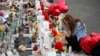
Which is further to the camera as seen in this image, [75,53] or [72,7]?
[72,7]

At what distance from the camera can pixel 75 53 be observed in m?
3.00

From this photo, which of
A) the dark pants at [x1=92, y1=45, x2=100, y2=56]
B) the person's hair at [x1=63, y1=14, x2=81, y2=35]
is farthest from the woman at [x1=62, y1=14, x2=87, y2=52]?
the dark pants at [x1=92, y1=45, x2=100, y2=56]

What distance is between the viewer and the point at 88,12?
28.8ft

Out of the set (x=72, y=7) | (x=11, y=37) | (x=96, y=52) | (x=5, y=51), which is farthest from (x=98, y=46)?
(x=72, y=7)

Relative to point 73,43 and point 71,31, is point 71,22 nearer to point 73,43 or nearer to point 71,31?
point 71,31

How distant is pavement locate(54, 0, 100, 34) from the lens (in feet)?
25.6

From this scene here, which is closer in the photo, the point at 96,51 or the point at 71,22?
the point at 96,51

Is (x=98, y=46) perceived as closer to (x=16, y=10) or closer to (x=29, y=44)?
(x=29, y=44)

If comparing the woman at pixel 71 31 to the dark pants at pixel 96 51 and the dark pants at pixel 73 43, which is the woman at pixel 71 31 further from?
the dark pants at pixel 96 51

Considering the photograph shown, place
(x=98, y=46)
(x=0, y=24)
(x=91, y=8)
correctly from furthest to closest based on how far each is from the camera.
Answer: (x=91, y=8), (x=0, y=24), (x=98, y=46)

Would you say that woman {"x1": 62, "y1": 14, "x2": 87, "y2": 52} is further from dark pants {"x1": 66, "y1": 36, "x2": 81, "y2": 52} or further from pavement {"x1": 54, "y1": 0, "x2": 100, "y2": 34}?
pavement {"x1": 54, "y1": 0, "x2": 100, "y2": 34}

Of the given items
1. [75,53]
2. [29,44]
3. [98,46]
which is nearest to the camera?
[98,46]

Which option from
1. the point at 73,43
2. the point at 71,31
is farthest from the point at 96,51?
the point at 71,31

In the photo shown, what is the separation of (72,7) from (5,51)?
549 cm
